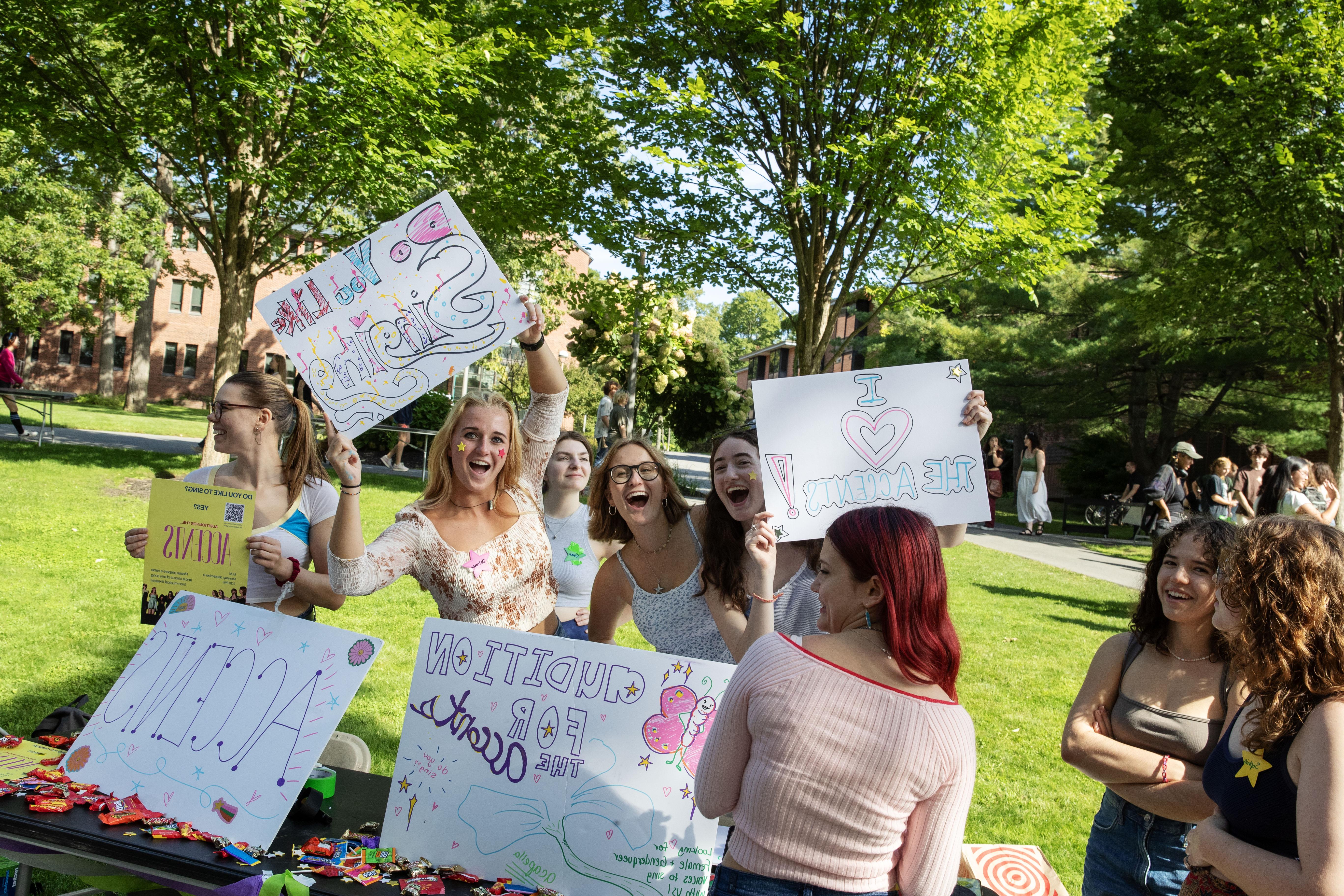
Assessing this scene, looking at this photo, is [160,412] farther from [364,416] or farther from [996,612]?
[364,416]

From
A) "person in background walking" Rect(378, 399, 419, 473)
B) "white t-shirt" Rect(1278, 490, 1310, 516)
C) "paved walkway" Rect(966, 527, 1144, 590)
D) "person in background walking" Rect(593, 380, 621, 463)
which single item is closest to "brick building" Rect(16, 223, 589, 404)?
"person in background walking" Rect(593, 380, 621, 463)

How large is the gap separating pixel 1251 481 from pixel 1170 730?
11.8 metres

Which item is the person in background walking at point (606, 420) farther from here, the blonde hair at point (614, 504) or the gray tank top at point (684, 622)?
the gray tank top at point (684, 622)

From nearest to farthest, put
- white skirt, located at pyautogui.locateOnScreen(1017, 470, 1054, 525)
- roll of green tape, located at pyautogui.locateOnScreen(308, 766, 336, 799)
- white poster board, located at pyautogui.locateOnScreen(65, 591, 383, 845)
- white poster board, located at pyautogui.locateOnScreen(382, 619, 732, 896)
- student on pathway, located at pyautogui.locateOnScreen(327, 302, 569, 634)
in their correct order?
white poster board, located at pyautogui.locateOnScreen(382, 619, 732, 896) < white poster board, located at pyautogui.locateOnScreen(65, 591, 383, 845) < roll of green tape, located at pyautogui.locateOnScreen(308, 766, 336, 799) < student on pathway, located at pyautogui.locateOnScreen(327, 302, 569, 634) < white skirt, located at pyautogui.locateOnScreen(1017, 470, 1054, 525)

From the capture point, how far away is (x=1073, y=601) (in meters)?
10.3

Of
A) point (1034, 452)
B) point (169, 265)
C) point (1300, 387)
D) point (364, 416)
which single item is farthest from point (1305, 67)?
point (169, 265)

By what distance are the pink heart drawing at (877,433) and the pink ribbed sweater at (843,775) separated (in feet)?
4.75

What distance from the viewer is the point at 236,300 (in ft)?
41.1

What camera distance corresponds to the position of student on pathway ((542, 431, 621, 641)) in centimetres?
450

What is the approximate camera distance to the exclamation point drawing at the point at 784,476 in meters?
3.07

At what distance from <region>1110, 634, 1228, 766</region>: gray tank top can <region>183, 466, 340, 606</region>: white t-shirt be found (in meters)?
2.69

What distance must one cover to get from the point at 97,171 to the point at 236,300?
→ 18.3 feet

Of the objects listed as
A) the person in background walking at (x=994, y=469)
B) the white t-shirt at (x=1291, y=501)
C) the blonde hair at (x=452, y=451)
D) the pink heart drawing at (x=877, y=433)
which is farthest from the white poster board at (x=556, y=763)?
the white t-shirt at (x=1291, y=501)

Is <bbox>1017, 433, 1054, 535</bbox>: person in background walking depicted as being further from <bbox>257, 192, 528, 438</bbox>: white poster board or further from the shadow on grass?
<bbox>257, 192, 528, 438</bbox>: white poster board
